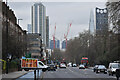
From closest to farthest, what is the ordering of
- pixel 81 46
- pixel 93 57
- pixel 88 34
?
pixel 93 57 → pixel 88 34 → pixel 81 46

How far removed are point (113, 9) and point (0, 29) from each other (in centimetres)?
1658

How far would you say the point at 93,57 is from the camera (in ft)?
399

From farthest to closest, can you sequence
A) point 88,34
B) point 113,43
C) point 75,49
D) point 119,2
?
point 75,49 → point 88,34 → point 113,43 → point 119,2

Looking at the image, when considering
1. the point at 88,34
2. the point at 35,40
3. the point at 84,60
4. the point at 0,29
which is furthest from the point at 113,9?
the point at 35,40

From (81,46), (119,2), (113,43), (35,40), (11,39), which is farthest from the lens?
(35,40)

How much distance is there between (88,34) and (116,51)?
78.6 metres

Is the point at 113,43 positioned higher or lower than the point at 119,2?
lower

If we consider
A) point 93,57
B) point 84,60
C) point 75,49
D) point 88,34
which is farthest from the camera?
point 75,49

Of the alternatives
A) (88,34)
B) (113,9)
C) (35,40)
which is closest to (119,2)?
(113,9)

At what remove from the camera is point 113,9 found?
42750mm

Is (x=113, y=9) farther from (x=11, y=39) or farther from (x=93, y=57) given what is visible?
(x=93, y=57)

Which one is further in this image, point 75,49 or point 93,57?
point 75,49

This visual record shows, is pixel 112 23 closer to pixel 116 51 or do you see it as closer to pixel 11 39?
pixel 116 51

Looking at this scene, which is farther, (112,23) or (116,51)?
(116,51)
